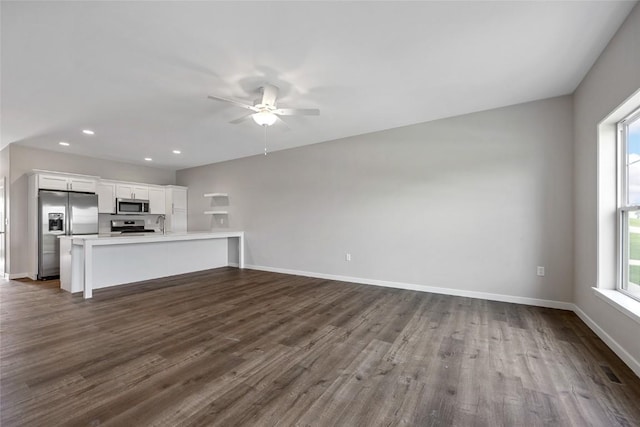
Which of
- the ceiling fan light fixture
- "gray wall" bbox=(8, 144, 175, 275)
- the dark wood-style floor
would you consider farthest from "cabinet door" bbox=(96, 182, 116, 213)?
the ceiling fan light fixture

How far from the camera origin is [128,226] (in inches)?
271

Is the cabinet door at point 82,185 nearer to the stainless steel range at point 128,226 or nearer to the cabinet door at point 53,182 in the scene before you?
the cabinet door at point 53,182

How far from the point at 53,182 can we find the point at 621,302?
8.55 meters

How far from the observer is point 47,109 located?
3.52 meters

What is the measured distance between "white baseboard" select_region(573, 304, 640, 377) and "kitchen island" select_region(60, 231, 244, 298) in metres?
5.81

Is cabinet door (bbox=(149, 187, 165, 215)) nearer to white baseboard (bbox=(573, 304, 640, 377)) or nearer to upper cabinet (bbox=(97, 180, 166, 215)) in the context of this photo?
upper cabinet (bbox=(97, 180, 166, 215))

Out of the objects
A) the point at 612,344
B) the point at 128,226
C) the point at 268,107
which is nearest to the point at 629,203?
the point at 612,344

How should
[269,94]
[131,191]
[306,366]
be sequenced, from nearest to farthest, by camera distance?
[306,366], [269,94], [131,191]

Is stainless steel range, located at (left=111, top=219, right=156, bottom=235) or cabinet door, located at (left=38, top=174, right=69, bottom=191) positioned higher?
cabinet door, located at (left=38, top=174, right=69, bottom=191)

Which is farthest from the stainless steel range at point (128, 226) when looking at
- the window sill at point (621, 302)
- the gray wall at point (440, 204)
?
the window sill at point (621, 302)

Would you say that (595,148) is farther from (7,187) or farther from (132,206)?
(7,187)

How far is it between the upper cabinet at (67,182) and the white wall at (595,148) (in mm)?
8284

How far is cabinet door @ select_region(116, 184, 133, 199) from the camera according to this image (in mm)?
6457

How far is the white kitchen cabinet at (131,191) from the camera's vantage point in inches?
255
